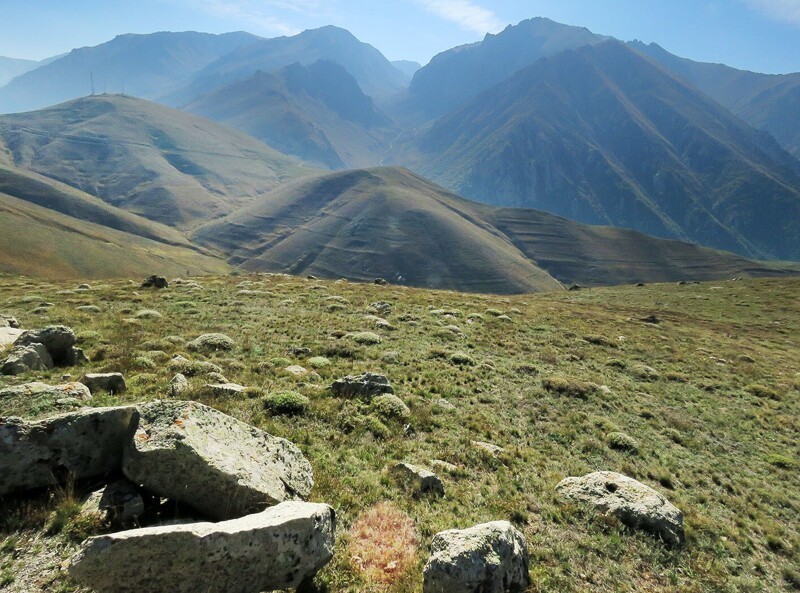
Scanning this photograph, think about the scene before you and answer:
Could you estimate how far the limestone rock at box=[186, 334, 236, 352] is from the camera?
81.1 ft

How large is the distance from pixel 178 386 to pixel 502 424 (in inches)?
583

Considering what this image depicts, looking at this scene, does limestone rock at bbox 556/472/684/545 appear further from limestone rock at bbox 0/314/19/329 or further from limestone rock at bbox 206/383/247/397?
limestone rock at bbox 0/314/19/329

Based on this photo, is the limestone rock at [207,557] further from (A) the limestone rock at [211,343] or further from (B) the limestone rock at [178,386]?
(A) the limestone rock at [211,343]

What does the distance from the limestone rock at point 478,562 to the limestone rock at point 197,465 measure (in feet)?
12.3

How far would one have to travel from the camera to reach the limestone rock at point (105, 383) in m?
15.2

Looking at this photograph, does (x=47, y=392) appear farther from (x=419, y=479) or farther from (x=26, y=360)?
(x=419, y=479)

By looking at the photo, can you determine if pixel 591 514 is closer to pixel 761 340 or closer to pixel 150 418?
pixel 150 418

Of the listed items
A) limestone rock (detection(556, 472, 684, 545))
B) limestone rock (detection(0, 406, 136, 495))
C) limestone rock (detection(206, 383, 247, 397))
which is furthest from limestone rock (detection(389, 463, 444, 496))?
limestone rock (detection(0, 406, 136, 495))

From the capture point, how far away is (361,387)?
786 inches

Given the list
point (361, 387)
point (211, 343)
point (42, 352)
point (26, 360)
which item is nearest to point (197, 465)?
point (361, 387)

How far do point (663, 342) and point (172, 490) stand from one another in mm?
48306

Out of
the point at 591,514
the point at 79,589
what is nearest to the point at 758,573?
the point at 591,514

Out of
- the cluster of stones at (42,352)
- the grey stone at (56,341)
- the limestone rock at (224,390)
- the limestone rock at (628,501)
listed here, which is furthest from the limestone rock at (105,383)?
the limestone rock at (628,501)

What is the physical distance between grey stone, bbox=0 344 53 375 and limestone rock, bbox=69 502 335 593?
49.0ft
